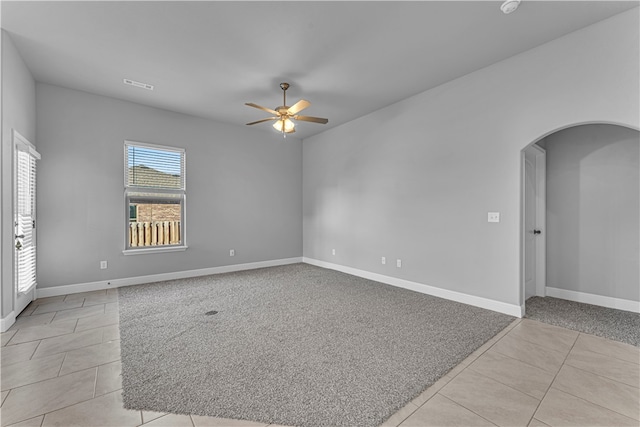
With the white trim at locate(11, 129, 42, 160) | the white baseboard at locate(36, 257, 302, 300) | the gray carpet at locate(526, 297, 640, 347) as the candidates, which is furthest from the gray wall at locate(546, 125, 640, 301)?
the white trim at locate(11, 129, 42, 160)

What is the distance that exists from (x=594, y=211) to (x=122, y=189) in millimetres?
7142

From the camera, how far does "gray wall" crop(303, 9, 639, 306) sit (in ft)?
9.30

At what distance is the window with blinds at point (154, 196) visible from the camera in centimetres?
482

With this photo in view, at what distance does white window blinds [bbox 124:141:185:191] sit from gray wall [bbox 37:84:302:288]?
0.40 ft

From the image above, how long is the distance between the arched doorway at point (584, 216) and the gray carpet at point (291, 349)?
5.08 ft

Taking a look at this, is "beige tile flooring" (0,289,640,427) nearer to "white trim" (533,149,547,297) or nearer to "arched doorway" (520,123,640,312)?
"arched doorway" (520,123,640,312)

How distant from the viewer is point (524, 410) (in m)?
1.78

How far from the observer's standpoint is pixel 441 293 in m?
4.12

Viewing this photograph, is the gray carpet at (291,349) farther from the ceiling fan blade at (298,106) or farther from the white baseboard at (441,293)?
the ceiling fan blade at (298,106)

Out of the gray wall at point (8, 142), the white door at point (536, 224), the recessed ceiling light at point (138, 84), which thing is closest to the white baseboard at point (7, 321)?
the gray wall at point (8, 142)

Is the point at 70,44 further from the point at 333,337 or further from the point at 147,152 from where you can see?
the point at 333,337

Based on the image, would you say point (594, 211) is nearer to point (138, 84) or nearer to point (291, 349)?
point (291, 349)

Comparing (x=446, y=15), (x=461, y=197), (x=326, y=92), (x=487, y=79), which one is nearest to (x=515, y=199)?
(x=461, y=197)

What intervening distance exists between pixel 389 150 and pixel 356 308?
278cm
